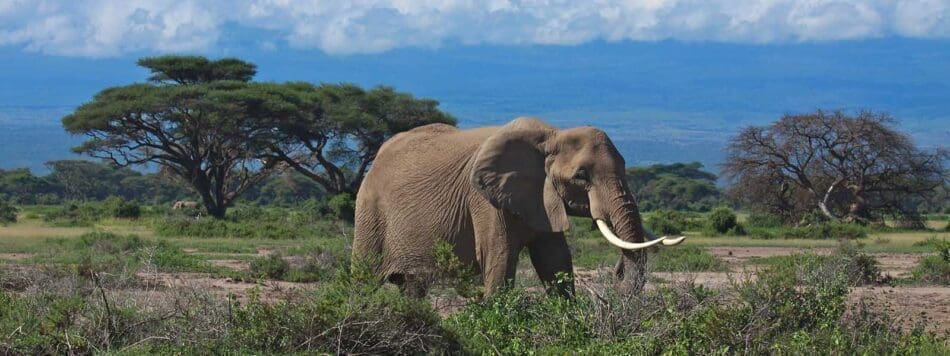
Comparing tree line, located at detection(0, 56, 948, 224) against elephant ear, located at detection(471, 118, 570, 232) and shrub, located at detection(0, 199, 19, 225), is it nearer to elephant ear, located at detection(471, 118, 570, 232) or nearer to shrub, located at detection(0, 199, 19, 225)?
shrub, located at detection(0, 199, 19, 225)

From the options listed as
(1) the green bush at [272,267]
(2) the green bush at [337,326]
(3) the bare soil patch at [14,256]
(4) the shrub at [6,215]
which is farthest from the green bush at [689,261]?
(4) the shrub at [6,215]

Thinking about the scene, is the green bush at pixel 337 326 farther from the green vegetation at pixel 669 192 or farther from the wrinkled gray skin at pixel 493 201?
the green vegetation at pixel 669 192

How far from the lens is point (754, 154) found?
36.7 m

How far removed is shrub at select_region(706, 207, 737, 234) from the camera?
28641 mm

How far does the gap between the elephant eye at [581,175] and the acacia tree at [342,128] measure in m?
29.1

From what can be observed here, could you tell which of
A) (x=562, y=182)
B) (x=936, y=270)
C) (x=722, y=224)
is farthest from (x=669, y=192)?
(x=562, y=182)

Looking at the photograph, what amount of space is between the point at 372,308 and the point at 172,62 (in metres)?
35.1

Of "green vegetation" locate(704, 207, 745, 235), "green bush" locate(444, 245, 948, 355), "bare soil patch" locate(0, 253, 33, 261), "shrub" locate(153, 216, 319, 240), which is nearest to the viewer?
"green bush" locate(444, 245, 948, 355)

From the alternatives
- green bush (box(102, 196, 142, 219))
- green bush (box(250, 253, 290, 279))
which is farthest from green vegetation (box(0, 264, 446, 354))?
green bush (box(102, 196, 142, 219))

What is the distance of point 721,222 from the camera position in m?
28.8

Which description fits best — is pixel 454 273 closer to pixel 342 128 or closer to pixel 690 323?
pixel 690 323

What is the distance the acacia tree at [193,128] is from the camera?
122 feet

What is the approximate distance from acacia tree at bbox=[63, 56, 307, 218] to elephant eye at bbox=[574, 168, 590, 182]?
28583 millimetres

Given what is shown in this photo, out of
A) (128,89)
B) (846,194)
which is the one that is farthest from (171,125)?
(846,194)
